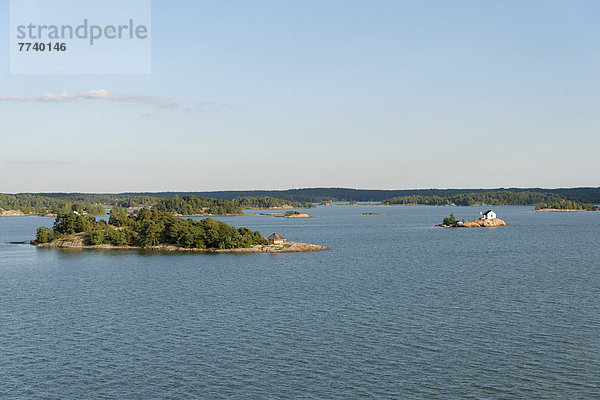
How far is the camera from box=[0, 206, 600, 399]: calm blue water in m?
40.8

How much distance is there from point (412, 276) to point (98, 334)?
172 ft

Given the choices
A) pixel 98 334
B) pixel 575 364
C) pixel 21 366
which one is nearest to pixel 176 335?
pixel 98 334

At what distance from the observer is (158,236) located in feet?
469

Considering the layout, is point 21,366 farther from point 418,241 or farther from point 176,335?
point 418,241

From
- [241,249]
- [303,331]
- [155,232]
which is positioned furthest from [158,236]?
[303,331]

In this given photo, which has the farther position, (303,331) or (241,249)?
(241,249)

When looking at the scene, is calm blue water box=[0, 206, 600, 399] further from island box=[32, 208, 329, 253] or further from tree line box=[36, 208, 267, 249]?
tree line box=[36, 208, 267, 249]

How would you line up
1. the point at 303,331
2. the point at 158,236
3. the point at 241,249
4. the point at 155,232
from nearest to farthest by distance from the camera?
the point at 303,331
the point at 241,249
the point at 158,236
the point at 155,232

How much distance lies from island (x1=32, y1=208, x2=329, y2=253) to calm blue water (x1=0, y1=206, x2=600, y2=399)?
27.3 meters

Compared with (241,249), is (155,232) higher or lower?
higher

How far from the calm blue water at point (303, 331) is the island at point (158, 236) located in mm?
27312

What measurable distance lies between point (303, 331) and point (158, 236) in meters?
95.5

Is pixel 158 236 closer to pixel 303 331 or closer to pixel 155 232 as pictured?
pixel 155 232

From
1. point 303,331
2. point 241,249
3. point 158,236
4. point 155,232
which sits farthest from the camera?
point 155,232
